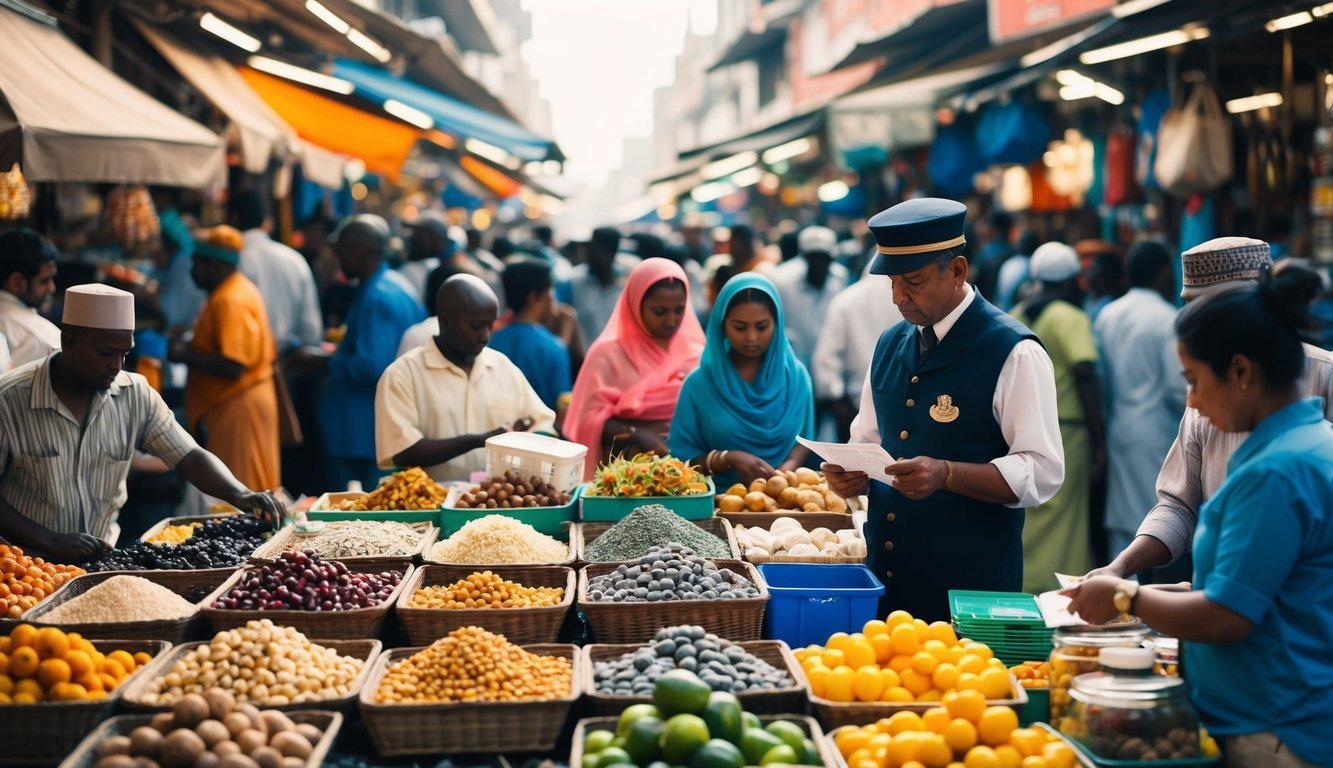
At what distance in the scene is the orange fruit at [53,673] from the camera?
3157 millimetres

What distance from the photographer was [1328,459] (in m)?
2.64

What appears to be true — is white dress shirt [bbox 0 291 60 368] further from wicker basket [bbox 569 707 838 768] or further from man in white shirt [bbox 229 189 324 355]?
wicker basket [bbox 569 707 838 768]

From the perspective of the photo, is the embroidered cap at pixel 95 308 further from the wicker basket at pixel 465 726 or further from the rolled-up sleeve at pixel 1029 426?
the rolled-up sleeve at pixel 1029 426

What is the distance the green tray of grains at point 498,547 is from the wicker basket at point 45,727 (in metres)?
1.30

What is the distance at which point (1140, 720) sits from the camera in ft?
9.20

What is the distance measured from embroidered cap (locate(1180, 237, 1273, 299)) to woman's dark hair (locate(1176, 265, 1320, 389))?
1.09m

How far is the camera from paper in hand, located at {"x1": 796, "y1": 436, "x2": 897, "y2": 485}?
3.74 meters

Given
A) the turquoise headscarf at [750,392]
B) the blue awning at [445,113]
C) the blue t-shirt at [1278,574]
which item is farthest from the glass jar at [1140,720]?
the blue awning at [445,113]

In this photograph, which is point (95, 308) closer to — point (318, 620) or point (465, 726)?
point (318, 620)

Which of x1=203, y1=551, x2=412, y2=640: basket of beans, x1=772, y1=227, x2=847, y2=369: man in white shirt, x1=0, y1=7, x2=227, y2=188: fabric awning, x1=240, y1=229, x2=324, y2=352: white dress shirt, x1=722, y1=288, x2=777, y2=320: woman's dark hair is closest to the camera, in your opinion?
x1=203, y1=551, x2=412, y2=640: basket of beans

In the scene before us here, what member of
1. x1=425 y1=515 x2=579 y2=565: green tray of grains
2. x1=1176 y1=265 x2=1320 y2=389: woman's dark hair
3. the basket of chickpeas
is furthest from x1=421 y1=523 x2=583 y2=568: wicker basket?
x1=1176 y1=265 x2=1320 y2=389: woman's dark hair

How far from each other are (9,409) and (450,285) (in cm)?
188

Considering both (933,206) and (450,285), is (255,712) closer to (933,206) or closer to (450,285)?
(933,206)

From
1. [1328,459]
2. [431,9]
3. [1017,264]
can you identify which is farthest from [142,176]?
[431,9]
